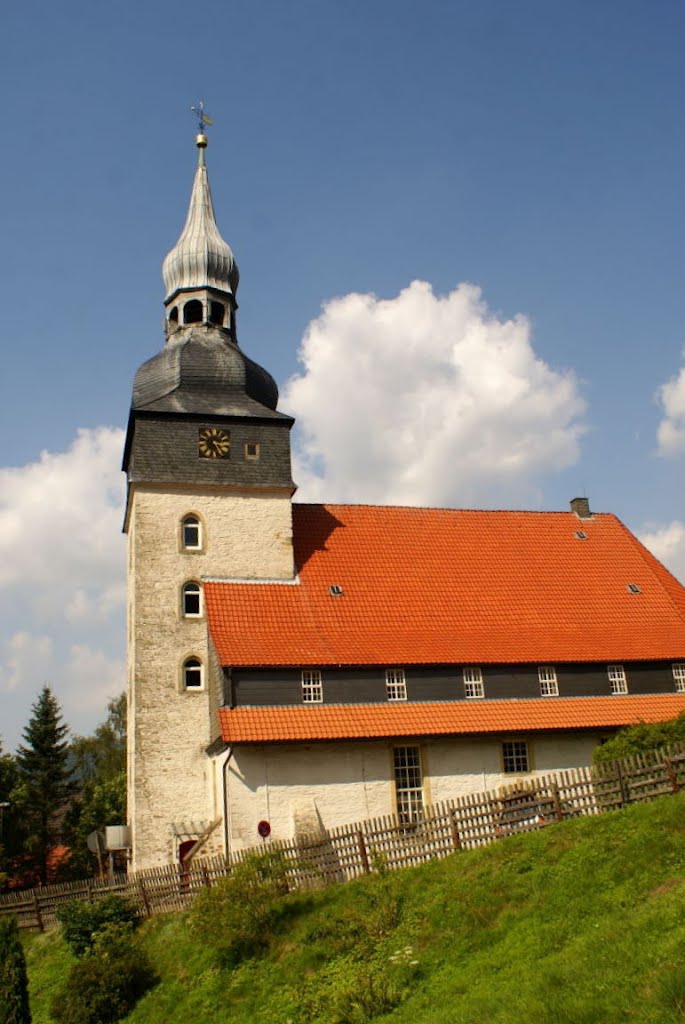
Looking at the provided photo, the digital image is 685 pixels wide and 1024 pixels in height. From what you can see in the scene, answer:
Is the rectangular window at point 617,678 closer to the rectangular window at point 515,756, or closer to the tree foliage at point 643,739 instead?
the rectangular window at point 515,756

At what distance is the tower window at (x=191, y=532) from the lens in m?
31.8

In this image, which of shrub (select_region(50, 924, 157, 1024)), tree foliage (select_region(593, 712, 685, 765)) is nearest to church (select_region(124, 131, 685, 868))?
tree foliage (select_region(593, 712, 685, 765))

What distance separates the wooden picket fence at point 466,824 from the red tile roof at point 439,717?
4.62 metres

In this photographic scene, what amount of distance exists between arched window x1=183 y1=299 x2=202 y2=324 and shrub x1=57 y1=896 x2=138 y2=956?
20384 millimetres

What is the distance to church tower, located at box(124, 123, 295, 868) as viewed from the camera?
28781mm

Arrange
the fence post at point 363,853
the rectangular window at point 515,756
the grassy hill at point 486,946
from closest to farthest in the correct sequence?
the grassy hill at point 486,946
the fence post at point 363,853
the rectangular window at point 515,756

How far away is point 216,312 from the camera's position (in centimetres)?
3588

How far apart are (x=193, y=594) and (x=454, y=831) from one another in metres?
14.5

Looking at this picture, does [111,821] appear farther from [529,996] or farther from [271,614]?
[529,996]

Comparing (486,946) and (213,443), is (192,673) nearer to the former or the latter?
(213,443)

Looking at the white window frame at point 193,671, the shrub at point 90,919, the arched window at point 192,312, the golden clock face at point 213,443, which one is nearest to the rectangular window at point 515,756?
the white window frame at point 193,671

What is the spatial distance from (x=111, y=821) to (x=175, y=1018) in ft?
103

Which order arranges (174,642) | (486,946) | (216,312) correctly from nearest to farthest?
(486,946) < (174,642) < (216,312)

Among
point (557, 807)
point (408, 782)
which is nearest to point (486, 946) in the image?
point (557, 807)
